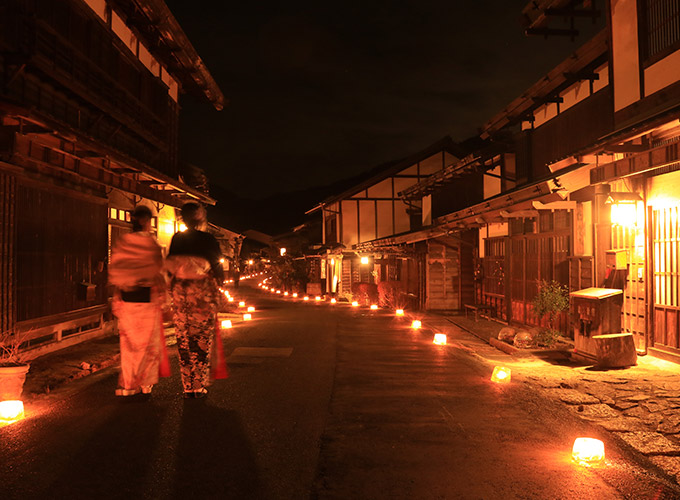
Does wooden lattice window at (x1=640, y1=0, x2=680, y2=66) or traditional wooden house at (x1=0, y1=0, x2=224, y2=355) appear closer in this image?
traditional wooden house at (x1=0, y1=0, x2=224, y2=355)

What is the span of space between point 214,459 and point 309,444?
2.99 feet

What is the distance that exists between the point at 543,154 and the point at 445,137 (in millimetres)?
18214

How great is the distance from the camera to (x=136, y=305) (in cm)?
599

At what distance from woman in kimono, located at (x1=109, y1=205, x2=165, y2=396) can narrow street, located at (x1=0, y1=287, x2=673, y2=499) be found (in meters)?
0.30

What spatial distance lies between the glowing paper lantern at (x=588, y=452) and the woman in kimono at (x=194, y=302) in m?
3.97

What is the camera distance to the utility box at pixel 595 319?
378 inches

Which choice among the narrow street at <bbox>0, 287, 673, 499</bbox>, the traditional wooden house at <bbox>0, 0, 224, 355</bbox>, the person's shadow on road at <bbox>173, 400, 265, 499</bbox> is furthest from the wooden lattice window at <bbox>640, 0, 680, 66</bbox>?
the traditional wooden house at <bbox>0, 0, 224, 355</bbox>

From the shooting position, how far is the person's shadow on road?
377 cm

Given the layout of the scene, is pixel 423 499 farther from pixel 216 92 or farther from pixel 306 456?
pixel 216 92

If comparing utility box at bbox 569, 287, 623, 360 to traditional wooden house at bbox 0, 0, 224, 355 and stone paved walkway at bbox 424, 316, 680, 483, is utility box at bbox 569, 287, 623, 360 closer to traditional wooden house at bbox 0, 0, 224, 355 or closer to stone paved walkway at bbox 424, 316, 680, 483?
stone paved walkway at bbox 424, 316, 680, 483

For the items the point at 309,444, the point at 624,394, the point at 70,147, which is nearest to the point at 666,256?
the point at 624,394

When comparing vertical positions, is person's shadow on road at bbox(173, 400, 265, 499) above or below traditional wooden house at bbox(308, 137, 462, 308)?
below

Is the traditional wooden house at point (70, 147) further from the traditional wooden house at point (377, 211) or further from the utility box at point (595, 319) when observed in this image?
the traditional wooden house at point (377, 211)

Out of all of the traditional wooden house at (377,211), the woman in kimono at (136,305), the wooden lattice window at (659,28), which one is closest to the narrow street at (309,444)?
the woman in kimono at (136,305)
